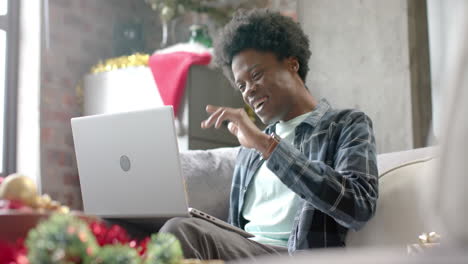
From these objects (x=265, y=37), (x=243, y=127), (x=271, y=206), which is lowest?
(x=271, y=206)

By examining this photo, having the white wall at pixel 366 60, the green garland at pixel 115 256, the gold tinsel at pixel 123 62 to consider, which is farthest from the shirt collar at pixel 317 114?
the gold tinsel at pixel 123 62

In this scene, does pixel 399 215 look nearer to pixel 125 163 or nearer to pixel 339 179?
pixel 339 179

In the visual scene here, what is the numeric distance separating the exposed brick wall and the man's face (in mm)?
1946

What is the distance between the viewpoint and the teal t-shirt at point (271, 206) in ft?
5.72

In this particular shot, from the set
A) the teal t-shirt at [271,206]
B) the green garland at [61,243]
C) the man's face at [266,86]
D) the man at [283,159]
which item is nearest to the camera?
the green garland at [61,243]

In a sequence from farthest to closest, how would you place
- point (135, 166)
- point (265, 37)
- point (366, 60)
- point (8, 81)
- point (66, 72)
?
point (66, 72) < point (8, 81) < point (366, 60) < point (265, 37) < point (135, 166)

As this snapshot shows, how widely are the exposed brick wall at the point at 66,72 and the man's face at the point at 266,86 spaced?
6.39 ft

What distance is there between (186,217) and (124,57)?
96.6 inches

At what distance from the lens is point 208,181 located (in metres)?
2.04

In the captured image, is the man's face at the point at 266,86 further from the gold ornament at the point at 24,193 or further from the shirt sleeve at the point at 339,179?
the gold ornament at the point at 24,193

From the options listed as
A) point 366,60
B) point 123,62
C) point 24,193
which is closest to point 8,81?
point 123,62

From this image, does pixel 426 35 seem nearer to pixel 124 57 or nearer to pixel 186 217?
pixel 124 57

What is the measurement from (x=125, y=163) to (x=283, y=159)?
0.37m

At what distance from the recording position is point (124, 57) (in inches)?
146
